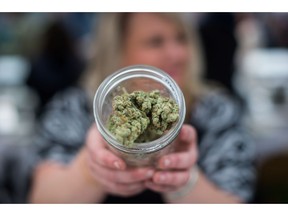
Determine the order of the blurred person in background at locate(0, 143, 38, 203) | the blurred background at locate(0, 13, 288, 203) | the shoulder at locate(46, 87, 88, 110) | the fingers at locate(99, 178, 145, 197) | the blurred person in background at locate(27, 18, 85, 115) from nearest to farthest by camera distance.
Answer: the fingers at locate(99, 178, 145, 197) < the shoulder at locate(46, 87, 88, 110) < the blurred person in background at locate(0, 143, 38, 203) < the blurred background at locate(0, 13, 288, 203) < the blurred person in background at locate(27, 18, 85, 115)

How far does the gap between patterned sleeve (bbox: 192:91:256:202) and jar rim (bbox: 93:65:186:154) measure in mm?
374

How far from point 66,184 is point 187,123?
9.6 inches

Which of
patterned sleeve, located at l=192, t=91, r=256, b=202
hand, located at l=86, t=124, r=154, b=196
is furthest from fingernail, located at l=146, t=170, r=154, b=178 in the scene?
patterned sleeve, located at l=192, t=91, r=256, b=202

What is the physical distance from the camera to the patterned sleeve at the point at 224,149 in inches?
37.3

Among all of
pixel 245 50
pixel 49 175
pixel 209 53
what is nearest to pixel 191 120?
pixel 49 175

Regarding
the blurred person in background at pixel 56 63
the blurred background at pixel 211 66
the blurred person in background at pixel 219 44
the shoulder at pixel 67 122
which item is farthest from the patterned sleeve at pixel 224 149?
the blurred person in background at pixel 56 63

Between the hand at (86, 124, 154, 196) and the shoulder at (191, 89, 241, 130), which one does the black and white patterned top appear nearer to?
the shoulder at (191, 89, 241, 130)

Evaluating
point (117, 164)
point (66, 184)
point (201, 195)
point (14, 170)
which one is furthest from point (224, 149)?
point (14, 170)

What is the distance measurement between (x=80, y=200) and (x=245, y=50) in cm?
159

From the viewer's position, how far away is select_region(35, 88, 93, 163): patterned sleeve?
98 centimetres

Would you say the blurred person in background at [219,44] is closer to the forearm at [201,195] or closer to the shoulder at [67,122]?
the shoulder at [67,122]

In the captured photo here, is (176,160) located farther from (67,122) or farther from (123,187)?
(67,122)

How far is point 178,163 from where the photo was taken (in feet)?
2.06

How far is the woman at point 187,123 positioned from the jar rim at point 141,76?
15 cm
